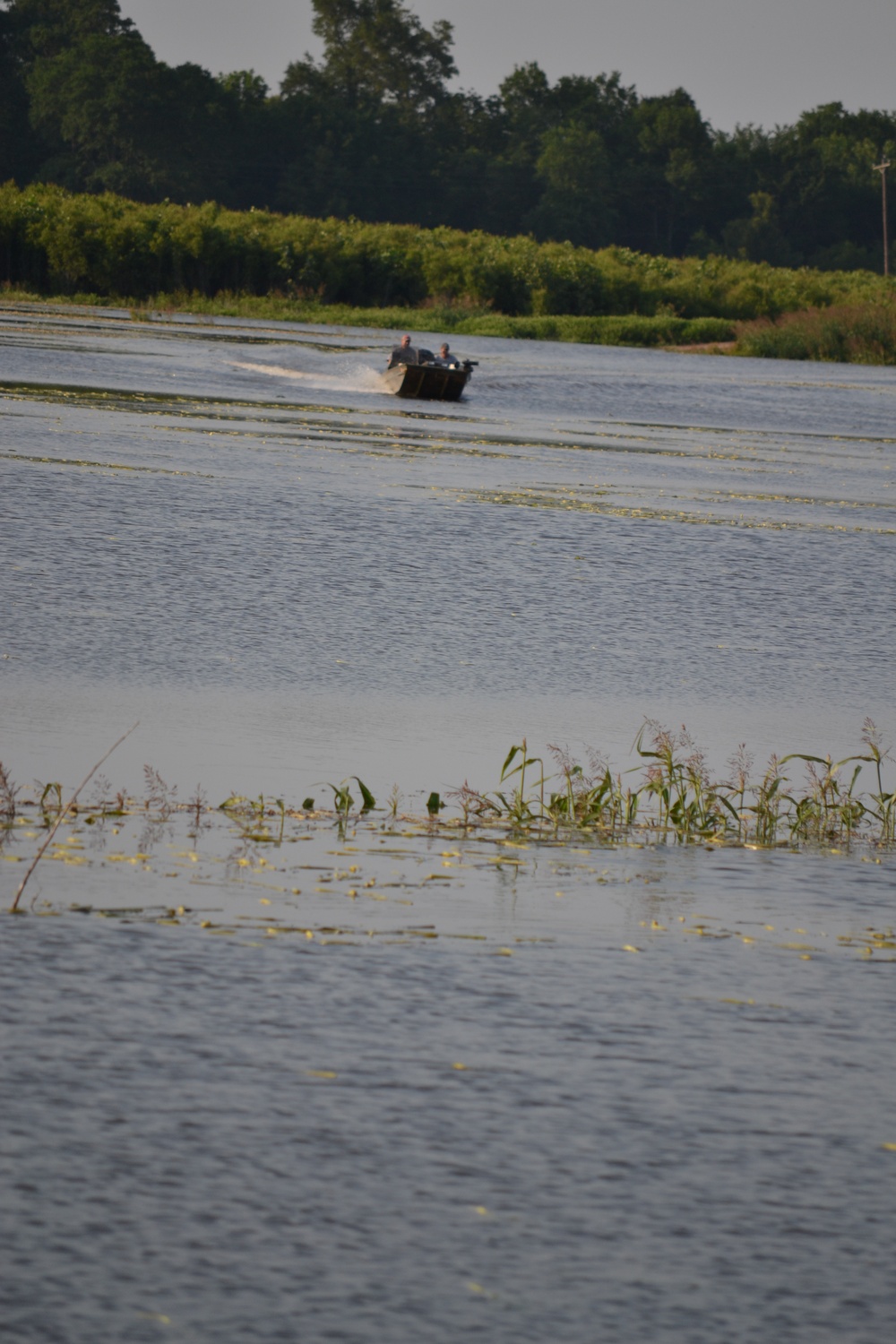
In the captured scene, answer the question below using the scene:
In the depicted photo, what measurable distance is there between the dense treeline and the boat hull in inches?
1556

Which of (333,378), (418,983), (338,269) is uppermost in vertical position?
(338,269)

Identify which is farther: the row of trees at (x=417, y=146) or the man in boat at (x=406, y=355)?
the row of trees at (x=417, y=146)

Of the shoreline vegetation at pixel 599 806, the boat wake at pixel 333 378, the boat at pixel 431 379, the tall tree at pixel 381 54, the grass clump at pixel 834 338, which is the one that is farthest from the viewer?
the tall tree at pixel 381 54

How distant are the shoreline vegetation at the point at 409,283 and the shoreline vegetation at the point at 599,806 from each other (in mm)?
62717

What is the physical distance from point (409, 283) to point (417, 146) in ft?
251

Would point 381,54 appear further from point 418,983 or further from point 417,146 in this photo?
point 418,983

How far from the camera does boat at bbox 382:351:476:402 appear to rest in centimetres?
4412

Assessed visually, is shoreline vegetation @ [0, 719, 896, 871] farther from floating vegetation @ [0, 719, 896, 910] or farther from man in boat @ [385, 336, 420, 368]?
man in boat @ [385, 336, 420, 368]

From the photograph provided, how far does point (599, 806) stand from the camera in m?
10.3

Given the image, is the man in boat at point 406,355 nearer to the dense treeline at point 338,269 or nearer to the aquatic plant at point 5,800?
the aquatic plant at point 5,800

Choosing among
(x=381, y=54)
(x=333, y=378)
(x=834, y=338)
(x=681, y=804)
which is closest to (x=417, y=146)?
(x=381, y=54)

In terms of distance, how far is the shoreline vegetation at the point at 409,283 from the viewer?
79.4 m

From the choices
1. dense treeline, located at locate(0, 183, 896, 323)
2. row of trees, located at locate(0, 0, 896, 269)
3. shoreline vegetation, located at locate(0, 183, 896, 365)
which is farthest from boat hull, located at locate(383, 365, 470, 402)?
row of trees, located at locate(0, 0, 896, 269)

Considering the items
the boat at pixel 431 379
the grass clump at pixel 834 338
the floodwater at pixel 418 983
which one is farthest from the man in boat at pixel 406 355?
the grass clump at pixel 834 338
